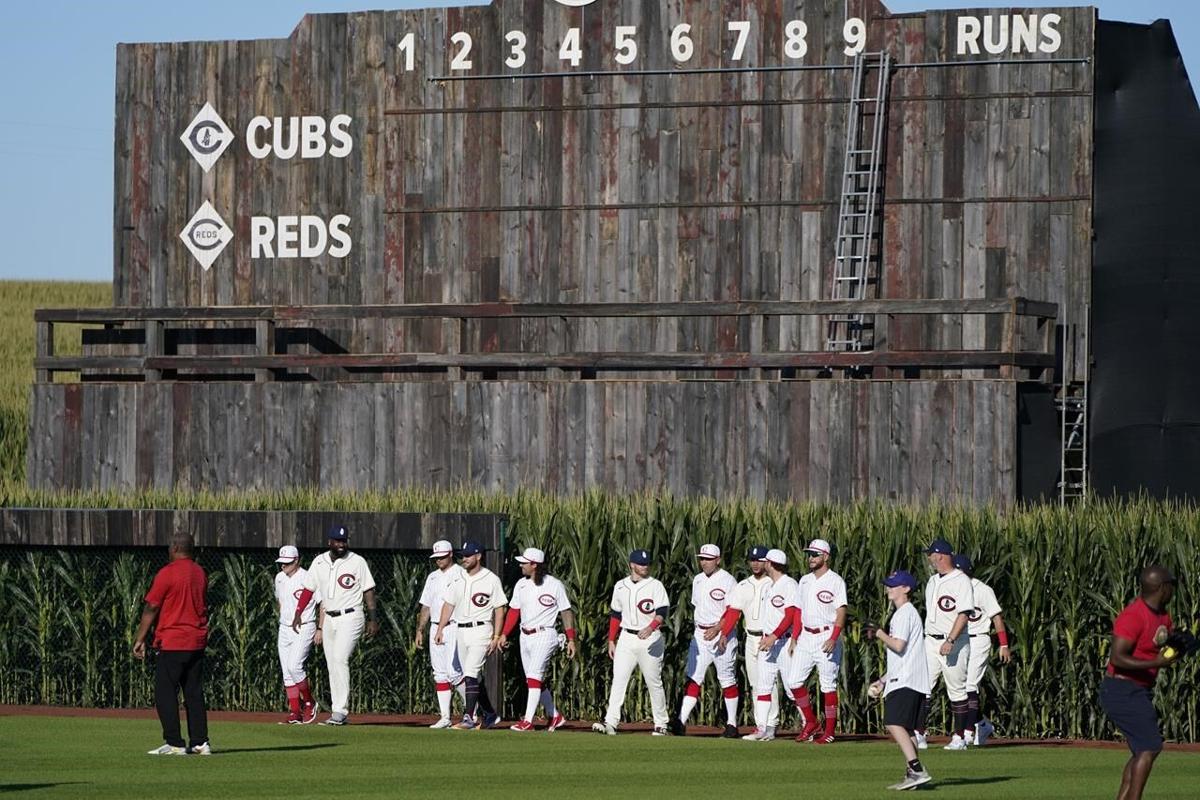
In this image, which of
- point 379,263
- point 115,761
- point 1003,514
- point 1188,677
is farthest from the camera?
point 379,263

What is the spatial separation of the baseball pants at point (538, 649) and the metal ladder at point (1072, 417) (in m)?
7.80

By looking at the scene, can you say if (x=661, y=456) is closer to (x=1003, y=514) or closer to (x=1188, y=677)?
(x=1003, y=514)

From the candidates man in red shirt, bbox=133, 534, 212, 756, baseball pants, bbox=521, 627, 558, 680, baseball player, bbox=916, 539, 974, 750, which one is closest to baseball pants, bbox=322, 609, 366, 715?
baseball pants, bbox=521, 627, 558, 680

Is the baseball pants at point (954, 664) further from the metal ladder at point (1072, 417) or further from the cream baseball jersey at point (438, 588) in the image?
the metal ladder at point (1072, 417)

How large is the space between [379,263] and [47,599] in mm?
8284

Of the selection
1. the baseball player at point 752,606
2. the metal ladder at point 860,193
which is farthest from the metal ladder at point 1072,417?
the baseball player at point 752,606

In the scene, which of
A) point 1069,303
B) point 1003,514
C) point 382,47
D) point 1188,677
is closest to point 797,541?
point 1003,514

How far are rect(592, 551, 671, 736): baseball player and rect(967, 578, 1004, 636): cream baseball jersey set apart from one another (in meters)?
3.28

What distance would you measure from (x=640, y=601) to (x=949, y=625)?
129 inches

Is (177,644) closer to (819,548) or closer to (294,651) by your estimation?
(294,651)

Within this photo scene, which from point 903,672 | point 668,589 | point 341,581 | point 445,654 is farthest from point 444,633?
point 903,672

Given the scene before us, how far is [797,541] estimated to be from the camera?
2302cm

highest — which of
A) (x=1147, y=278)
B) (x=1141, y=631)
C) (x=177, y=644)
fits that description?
(x=1147, y=278)

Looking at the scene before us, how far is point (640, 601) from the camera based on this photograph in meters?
21.4
